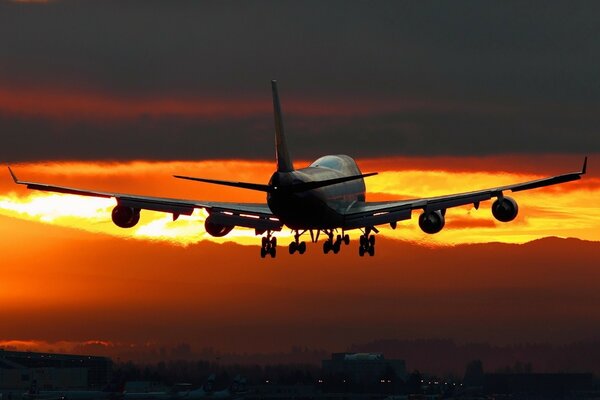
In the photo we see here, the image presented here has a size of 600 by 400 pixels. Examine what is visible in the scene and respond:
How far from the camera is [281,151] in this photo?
128 metres

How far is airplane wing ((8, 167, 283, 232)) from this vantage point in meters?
133

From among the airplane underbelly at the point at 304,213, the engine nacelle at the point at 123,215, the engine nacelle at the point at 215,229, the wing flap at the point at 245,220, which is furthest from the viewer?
the engine nacelle at the point at 215,229

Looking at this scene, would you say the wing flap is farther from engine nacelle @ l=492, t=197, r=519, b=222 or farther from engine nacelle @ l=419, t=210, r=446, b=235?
engine nacelle @ l=492, t=197, r=519, b=222

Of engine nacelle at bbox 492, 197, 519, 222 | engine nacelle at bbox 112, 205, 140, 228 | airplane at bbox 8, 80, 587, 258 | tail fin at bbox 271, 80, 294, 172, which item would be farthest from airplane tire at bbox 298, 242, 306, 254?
engine nacelle at bbox 492, 197, 519, 222

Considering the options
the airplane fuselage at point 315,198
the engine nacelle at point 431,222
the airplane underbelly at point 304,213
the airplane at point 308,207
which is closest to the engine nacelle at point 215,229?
the airplane at point 308,207

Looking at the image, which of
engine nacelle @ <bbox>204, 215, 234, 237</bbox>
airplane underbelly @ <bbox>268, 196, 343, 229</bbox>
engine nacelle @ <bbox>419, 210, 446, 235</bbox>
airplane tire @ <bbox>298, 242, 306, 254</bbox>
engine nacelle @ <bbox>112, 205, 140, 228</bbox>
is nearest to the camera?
airplane underbelly @ <bbox>268, 196, 343, 229</bbox>

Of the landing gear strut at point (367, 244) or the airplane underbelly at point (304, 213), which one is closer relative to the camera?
the airplane underbelly at point (304, 213)

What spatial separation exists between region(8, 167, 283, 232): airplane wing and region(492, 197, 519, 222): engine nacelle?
17401 millimetres

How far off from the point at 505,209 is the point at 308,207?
16.4 meters

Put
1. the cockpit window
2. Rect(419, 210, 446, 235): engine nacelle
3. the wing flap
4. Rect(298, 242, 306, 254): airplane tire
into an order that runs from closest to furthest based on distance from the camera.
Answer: the wing flap → Rect(298, 242, 306, 254): airplane tire → Rect(419, 210, 446, 235): engine nacelle → the cockpit window

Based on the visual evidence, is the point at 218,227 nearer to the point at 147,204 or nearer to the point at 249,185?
the point at 147,204

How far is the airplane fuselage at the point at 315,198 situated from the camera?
128 m

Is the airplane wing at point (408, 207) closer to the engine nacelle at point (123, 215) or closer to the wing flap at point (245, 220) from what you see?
the wing flap at point (245, 220)

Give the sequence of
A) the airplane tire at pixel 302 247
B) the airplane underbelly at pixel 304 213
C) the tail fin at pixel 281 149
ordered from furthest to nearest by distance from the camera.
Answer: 1. the airplane tire at pixel 302 247
2. the airplane underbelly at pixel 304 213
3. the tail fin at pixel 281 149
